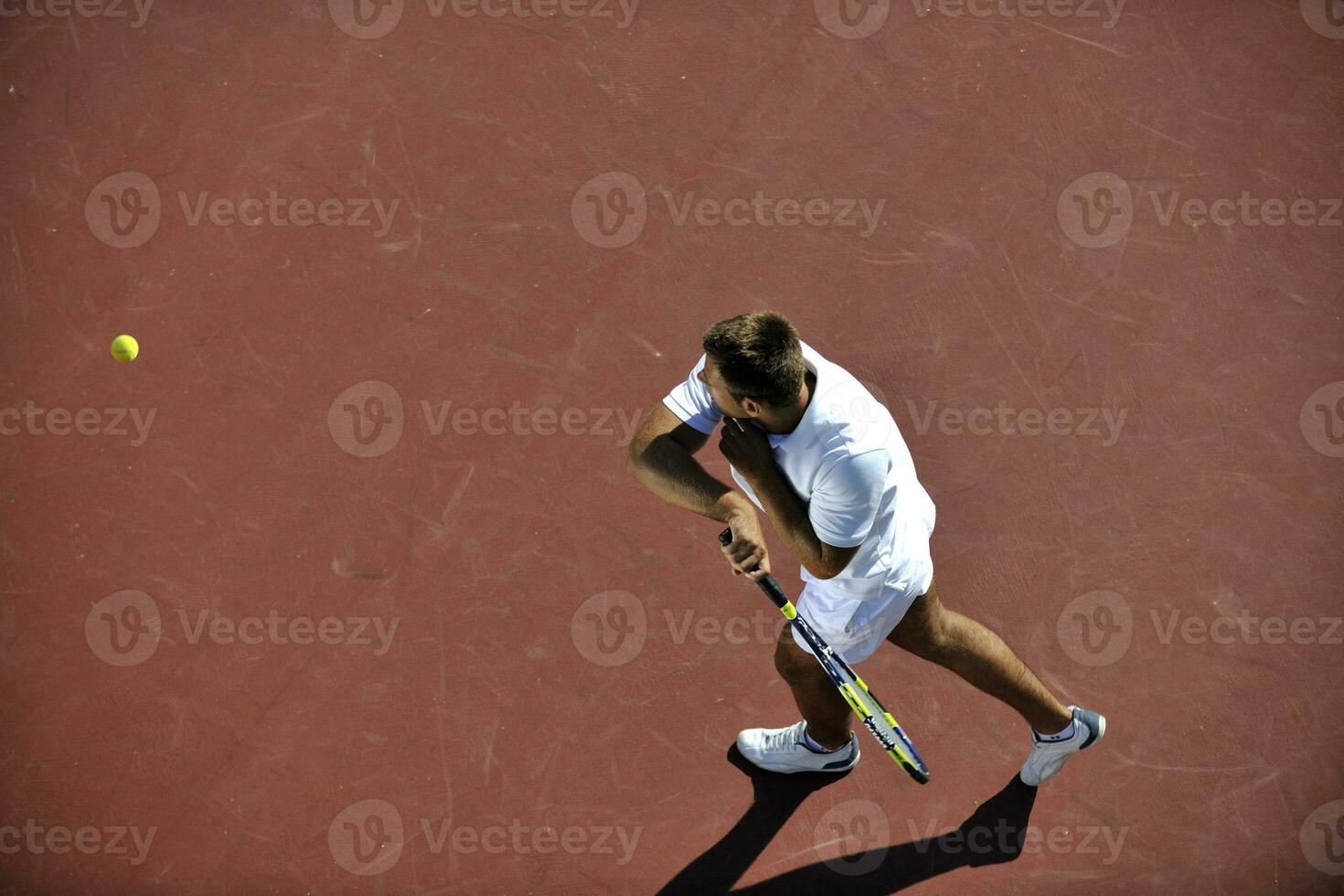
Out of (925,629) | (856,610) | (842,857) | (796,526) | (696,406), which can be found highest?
(696,406)

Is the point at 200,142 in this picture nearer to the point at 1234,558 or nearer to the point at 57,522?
the point at 57,522

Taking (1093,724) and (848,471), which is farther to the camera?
(1093,724)

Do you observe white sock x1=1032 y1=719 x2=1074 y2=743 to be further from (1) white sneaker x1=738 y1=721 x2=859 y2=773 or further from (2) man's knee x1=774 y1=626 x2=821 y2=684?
(2) man's knee x1=774 y1=626 x2=821 y2=684

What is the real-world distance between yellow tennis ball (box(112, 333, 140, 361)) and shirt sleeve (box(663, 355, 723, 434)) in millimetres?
3039

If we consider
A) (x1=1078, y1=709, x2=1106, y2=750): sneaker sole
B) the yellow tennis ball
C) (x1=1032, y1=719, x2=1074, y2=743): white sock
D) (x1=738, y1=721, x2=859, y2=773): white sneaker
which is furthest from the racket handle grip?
the yellow tennis ball

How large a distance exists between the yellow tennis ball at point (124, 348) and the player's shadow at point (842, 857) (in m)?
3.51

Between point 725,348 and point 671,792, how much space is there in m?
2.36

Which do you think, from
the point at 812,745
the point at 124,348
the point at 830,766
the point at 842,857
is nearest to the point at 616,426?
the point at 812,745

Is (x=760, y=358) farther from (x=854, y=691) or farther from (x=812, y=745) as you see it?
(x=812, y=745)

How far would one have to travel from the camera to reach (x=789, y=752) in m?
4.98

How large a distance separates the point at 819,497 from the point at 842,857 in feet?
6.71

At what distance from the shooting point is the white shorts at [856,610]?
13.6 ft

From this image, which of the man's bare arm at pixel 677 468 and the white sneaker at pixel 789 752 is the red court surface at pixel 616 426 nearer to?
the white sneaker at pixel 789 752

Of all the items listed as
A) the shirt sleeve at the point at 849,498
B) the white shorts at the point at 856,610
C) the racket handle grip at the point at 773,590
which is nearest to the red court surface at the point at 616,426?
the white shorts at the point at 856,610
